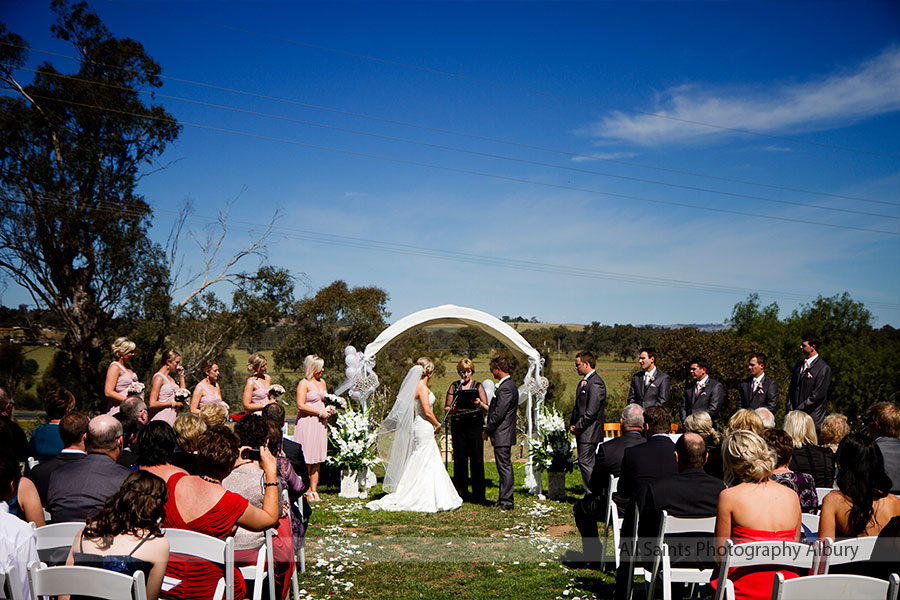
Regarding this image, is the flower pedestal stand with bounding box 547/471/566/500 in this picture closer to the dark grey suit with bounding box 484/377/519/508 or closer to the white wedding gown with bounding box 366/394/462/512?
the dark grey suit with bounding box 484/377/519/508

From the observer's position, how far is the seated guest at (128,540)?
3023 millimetres

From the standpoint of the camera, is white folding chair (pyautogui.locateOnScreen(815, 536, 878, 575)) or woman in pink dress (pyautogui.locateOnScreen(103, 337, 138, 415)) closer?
white folding chair (pyautogui.locateOnScreen(815, 536, 878, 575))

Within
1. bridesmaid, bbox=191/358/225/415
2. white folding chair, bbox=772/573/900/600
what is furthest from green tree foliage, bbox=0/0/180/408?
white folding chair, bbox=772/573/900/600

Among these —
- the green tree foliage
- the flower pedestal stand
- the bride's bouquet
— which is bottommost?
Result: the flower pedestal stand

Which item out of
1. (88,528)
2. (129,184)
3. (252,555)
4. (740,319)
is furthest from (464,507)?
(740,319)

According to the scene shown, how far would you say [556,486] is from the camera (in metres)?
9.63

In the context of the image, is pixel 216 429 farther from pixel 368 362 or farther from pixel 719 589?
pixel 368 362

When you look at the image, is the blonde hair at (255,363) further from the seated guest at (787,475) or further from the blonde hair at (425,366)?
the seated guest at (787,475)

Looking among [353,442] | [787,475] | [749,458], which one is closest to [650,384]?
[353,442]

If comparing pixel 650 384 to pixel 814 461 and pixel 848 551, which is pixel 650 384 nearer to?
pixel 814 461

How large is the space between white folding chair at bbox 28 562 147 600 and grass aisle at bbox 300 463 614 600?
2.79 m

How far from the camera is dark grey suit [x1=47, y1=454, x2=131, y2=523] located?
4.09m

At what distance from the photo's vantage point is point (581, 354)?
8758mm

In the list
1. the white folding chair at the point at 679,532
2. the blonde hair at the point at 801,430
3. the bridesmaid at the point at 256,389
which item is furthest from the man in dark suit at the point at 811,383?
the bridesmaid at the point at 256,389
